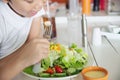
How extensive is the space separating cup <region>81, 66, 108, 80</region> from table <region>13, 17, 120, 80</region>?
0.07 meters

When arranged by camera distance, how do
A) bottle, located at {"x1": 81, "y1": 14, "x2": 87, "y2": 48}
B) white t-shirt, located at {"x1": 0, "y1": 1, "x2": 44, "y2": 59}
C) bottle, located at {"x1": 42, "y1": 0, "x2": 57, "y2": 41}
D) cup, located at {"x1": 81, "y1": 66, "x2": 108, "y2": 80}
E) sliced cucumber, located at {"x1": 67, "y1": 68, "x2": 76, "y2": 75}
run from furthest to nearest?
bottle, located at {"x1": 42, "y1": 0, "x2": 57, "y2": 41}, bottle, located at {"x1": 81, "y1": 14, "x2": 87, "y2": 48}, white t-shirt, located at {"x1": 0, "y1": 1, "x2": 44, "y2": 59}, sliced cucumber, located at {"x1": 67, "y1": 68, "x2": 76, "y2": 75}, cup, located at {"x1": 81, "y1": 66, "x2": 108, "y2": 80}

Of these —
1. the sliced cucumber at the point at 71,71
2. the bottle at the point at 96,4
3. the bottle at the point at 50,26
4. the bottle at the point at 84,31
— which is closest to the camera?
the sliced cucumber at the point at 71,71

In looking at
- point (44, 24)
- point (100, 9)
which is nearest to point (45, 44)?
point (44, 24)

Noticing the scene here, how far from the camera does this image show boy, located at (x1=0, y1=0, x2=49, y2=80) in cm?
Result: 78

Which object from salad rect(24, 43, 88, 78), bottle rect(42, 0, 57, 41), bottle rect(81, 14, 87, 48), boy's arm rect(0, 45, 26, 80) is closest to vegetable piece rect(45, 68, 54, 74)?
salad rect(24, 43, 88, 78)

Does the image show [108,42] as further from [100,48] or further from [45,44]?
[45,44]

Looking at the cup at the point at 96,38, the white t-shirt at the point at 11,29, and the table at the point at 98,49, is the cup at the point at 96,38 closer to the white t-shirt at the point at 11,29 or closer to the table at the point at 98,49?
the table at the point at 98,49

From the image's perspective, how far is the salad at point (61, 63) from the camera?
84cm

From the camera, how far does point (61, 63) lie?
88 cm

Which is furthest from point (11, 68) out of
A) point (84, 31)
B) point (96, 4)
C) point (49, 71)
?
point (96, 4)

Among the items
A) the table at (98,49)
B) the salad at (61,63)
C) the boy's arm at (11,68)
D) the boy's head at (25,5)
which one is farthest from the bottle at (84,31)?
the boy's arm at (11,68)

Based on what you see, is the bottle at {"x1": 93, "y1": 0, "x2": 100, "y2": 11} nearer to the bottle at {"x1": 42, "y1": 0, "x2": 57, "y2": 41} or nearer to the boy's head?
the bottle at {"x1": 42, "y1": 0, "x2": 57, "y2": 41}

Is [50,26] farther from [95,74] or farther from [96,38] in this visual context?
[95,74]

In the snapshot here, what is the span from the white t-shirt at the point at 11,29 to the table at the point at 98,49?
20 centimetres
